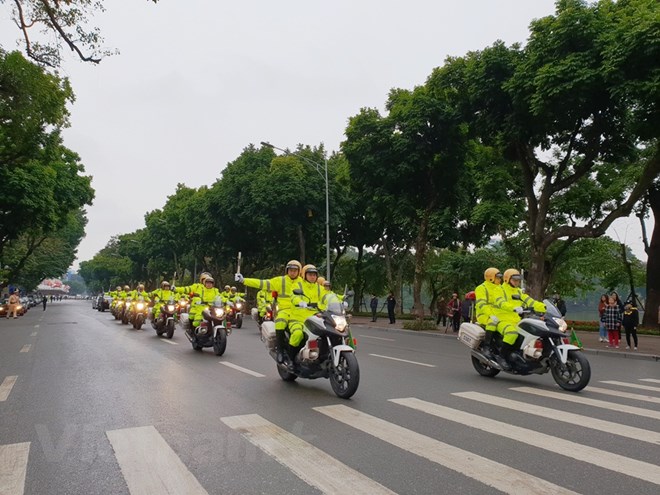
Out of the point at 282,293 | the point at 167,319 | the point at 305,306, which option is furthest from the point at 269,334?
the point at 167,319

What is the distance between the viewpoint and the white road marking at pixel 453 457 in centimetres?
385

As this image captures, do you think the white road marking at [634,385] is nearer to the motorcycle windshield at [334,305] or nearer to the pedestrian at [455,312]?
the motorcycle windshield at [334,305]

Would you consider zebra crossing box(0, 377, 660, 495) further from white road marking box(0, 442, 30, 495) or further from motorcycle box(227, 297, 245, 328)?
motorcycle box(227, 297, 245, 328)

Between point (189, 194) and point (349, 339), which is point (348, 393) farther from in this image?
point (189, 194)

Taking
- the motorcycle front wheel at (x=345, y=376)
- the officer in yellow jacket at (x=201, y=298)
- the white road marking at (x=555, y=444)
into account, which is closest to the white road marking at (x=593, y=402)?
the white road marking at (x=555, y=444)

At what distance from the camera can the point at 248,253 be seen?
1684 inches

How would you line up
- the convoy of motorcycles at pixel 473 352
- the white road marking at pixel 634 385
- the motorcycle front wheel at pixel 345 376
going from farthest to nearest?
the white road marking at pixel 634 385, the convoy of motorcycles at pixel 473 352, the motorcycle front wheel at pixel 345 376

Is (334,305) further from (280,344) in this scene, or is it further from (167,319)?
(167,319)

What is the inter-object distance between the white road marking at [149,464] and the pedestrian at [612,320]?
1401cm

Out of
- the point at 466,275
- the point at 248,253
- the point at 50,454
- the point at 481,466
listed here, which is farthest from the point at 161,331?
the point at 248,253

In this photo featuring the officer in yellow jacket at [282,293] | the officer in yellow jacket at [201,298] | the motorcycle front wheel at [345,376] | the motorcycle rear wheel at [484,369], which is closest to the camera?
the motorcycle front wheel at [345,376]

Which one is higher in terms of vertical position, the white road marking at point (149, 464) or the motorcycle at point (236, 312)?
the motorcycle at point (236, 312)

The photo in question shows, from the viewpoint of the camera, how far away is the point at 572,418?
234 inches

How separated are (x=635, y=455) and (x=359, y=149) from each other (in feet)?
66.4
